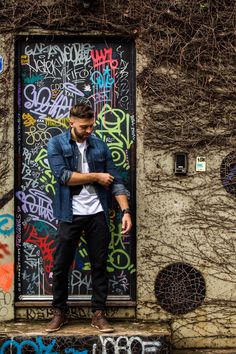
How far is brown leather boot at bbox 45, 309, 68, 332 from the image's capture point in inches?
198

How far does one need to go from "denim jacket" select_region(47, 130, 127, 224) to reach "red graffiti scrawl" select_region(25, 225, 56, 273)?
2.07 feet

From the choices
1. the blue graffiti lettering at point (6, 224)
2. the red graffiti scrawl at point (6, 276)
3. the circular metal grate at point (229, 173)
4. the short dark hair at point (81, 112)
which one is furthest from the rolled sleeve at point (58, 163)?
the circular metal grate at point (229, 173)

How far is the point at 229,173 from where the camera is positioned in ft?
18.2

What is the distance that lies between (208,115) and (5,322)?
295cm

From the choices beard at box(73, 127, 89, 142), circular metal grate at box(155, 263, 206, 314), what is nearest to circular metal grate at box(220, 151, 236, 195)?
circular metal grate at box(155, 263, 206, 314)

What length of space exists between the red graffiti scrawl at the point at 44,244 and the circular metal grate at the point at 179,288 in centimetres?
113

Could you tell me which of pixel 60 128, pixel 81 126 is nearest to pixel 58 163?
pixel 81 126

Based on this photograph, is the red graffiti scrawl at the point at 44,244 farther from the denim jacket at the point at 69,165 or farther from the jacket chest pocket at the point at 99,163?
the jacket chest pocket at the point at 99,163

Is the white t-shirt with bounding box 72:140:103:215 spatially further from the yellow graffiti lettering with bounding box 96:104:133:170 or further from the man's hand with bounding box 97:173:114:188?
the yellow graffiti lettering with bounding box 96:104:133:170

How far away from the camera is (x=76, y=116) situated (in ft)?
16.0

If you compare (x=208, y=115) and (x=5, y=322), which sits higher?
(x=208, y=115)

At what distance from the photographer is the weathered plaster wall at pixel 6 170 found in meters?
5.50

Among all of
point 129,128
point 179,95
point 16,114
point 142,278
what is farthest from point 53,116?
point 142,278

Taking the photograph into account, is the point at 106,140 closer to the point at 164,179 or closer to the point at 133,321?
the point at 164,179
